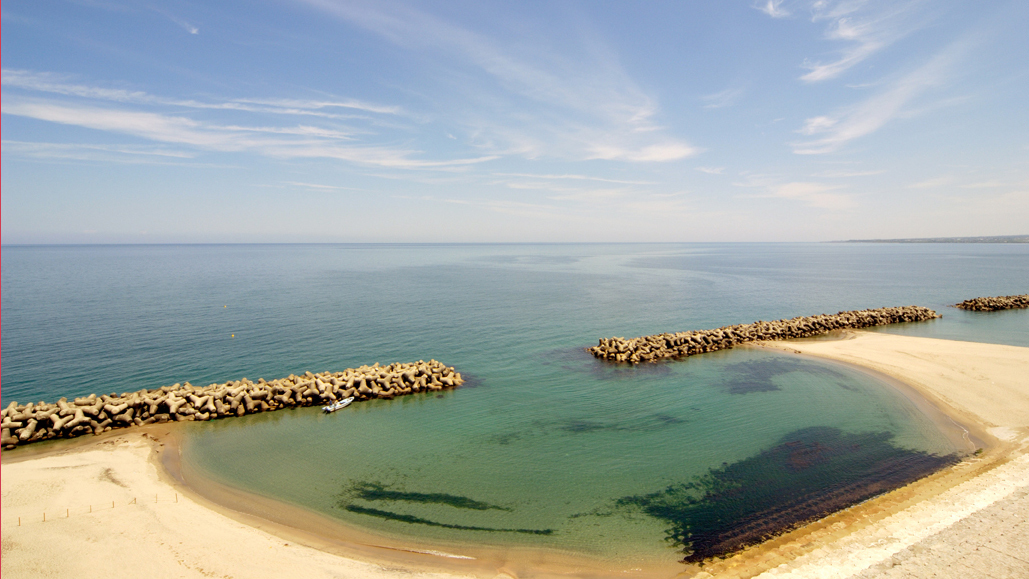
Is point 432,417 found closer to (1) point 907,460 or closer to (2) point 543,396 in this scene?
(2) point 543,396

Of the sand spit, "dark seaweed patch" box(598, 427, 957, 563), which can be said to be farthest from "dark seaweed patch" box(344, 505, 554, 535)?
the sand spit

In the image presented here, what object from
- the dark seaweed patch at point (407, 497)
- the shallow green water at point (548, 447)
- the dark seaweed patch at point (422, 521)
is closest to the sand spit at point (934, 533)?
the shallow green water at point (548, 447)

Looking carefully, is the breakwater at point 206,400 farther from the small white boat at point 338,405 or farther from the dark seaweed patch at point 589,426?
the dark seaweed patch at point 589,426

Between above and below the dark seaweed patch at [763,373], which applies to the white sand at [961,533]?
above

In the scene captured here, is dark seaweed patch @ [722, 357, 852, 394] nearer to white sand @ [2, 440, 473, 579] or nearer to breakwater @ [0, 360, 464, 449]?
breakwater @ [0, 360, 464, 449]

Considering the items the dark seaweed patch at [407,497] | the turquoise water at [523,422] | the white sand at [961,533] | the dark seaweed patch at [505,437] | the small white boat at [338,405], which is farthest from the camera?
the small white boat at [338,405]

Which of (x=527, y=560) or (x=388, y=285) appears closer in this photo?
(x=527, y=560)

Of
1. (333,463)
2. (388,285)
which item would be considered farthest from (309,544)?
(388,285)
